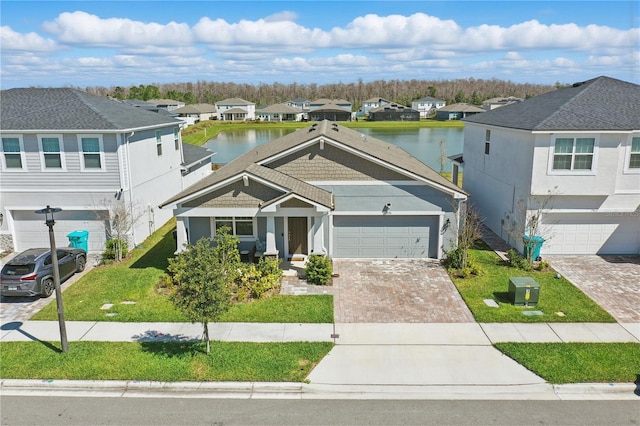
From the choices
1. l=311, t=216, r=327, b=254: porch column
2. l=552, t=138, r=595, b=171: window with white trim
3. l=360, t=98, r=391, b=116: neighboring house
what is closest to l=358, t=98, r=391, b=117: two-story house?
l=360, t=98, r=391, b=116: neighboring house

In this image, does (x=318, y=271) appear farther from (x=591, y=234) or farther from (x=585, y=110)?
(x=585, y=110)

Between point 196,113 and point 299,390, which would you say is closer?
point 299,390

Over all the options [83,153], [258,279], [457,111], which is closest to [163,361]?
[258,279]

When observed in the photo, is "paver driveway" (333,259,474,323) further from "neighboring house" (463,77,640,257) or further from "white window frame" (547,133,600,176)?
"white window frame" (547,133,600,176)

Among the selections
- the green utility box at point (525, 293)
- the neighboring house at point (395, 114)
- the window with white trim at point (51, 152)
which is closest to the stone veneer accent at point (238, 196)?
the window with white trim at point (51, 152)

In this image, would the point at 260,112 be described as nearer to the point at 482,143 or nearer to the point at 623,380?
the point at 482,143
